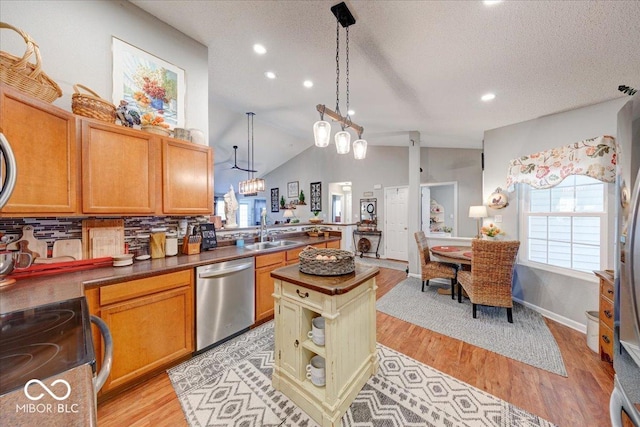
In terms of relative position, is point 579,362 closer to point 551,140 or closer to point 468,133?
point 551,140

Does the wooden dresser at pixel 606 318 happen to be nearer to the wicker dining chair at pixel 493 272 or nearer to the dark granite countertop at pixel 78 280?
the wicker dining chair at pixel 493 272

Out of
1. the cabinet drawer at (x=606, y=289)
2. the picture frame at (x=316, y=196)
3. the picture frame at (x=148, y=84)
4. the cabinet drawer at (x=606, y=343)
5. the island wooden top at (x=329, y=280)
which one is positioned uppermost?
the picture frame at (x=148, y=84)

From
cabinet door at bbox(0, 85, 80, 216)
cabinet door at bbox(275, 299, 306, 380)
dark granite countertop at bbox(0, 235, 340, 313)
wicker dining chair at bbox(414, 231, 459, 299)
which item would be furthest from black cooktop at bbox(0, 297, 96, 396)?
wicker dining chair at bbox(414, 231, 459, 299)

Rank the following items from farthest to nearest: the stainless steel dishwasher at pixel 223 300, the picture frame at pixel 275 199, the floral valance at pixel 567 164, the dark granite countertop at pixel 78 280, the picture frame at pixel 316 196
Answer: the picture frame at pixel 275 199, the picture frame at pixel 316 196, the floral valance at pixel 567 164, the stainless steel dishwasher at pixel 223 300, the dark granite countertop at pixel 78 280

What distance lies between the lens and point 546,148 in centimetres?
303

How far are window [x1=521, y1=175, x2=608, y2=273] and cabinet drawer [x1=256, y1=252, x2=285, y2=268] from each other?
341 centimetres

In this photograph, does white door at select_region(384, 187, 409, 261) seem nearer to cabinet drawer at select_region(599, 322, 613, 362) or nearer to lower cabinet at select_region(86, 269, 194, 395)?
cabinet drawer at select_region(599, 322, 613, 362)

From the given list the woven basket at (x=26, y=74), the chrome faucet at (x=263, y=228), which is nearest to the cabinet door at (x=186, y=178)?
the woven basket at (x=26, y=74)

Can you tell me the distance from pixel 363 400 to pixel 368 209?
17.9 feet

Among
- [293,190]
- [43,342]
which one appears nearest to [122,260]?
[43,342]

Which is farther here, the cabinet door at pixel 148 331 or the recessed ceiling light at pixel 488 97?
the recessed ceiling light at pixel 488 97

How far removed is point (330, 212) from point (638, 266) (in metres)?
6.87

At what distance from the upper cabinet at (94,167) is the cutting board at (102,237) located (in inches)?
10.8

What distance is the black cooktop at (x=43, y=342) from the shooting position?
24.1 inches
